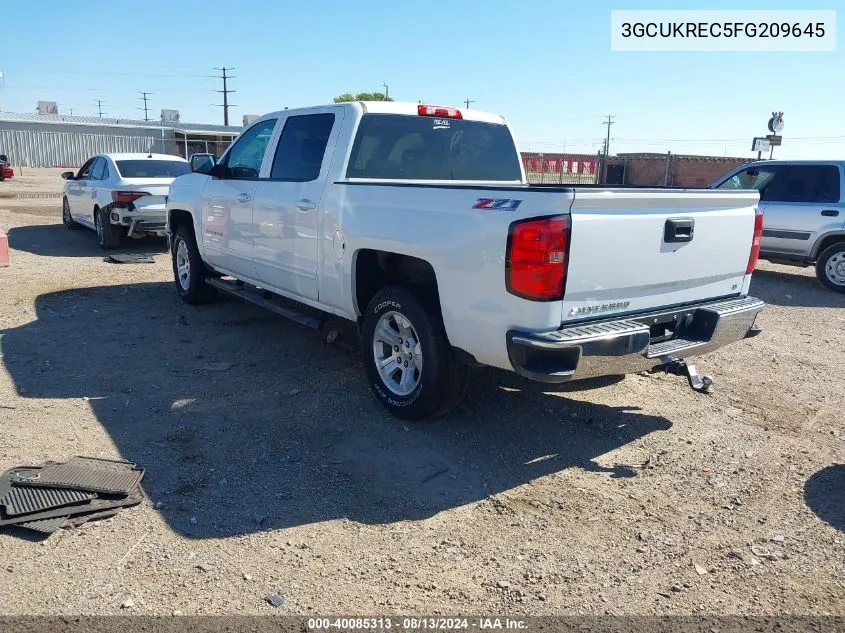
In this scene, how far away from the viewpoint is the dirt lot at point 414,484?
299cm

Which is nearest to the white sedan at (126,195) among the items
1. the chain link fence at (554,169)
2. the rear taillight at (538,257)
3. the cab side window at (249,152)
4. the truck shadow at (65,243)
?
the truck shadow at (65,243)

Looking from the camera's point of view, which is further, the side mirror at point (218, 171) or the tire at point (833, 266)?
the tire at point (833, 266)

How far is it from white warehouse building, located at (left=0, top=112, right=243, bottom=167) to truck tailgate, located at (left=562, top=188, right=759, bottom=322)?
41418 millimetres

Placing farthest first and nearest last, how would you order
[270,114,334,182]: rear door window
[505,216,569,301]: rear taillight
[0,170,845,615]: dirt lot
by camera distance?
[270,114,334,182]: rear door window
[505,216,569,301]: rear taillight
[0,170,845,615]: dirt lot

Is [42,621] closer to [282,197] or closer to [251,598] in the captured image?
[251,598]

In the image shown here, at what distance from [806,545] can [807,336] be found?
4809 millimetres

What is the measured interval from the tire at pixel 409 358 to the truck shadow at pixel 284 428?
19 cm

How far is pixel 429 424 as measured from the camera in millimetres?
4684

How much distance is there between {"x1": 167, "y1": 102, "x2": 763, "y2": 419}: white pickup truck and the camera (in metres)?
3.68

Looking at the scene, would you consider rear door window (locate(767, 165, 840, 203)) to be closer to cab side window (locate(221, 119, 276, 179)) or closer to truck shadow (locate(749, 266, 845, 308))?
truck shadow (locate(749, 266, 845, 308))

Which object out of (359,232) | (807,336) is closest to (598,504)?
(359,232)

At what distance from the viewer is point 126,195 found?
11.5 meters

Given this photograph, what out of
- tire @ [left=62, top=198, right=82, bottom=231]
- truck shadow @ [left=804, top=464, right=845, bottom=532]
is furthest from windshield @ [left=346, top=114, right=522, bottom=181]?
tire @ [left=62, top=198, right=82, bottom=231]

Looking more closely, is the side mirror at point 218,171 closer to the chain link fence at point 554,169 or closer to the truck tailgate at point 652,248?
the truck tailgate at point 652,248
